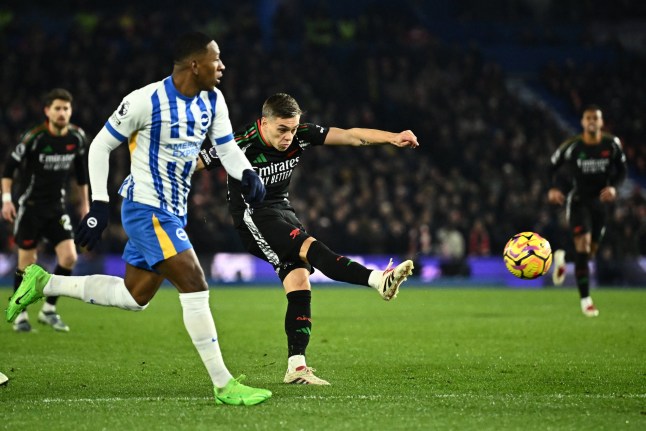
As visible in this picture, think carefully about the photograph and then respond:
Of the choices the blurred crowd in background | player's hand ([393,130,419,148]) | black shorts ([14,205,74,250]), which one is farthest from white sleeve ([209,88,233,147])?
the blurred crowd in background

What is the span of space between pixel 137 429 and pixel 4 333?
6334 mm

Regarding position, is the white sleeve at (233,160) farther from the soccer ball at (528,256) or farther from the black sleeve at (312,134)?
the soccer ball at (528,256)

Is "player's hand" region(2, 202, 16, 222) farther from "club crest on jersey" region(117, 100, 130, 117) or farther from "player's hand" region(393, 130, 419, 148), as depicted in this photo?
"player's hand" region(393, 130, 419, 148)

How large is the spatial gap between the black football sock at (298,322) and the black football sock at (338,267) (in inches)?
16.5

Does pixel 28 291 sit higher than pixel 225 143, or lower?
lower

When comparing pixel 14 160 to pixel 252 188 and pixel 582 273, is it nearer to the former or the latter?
pixel 252 188

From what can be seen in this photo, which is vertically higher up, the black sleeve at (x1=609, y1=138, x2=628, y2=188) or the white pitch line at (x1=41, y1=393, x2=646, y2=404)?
the black sleeve at (x1=609, y1=138, x2=628, y2=188)

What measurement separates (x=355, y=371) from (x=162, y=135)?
272 centimetres

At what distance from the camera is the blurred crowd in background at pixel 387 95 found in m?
24.0

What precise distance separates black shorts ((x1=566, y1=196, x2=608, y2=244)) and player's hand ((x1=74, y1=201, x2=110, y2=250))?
924 cm

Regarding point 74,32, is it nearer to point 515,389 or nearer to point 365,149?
point 365,149

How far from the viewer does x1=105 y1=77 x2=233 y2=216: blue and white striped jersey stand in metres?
6.04

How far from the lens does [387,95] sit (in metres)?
29.9

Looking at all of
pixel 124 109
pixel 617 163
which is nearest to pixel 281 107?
pixel 124 109
